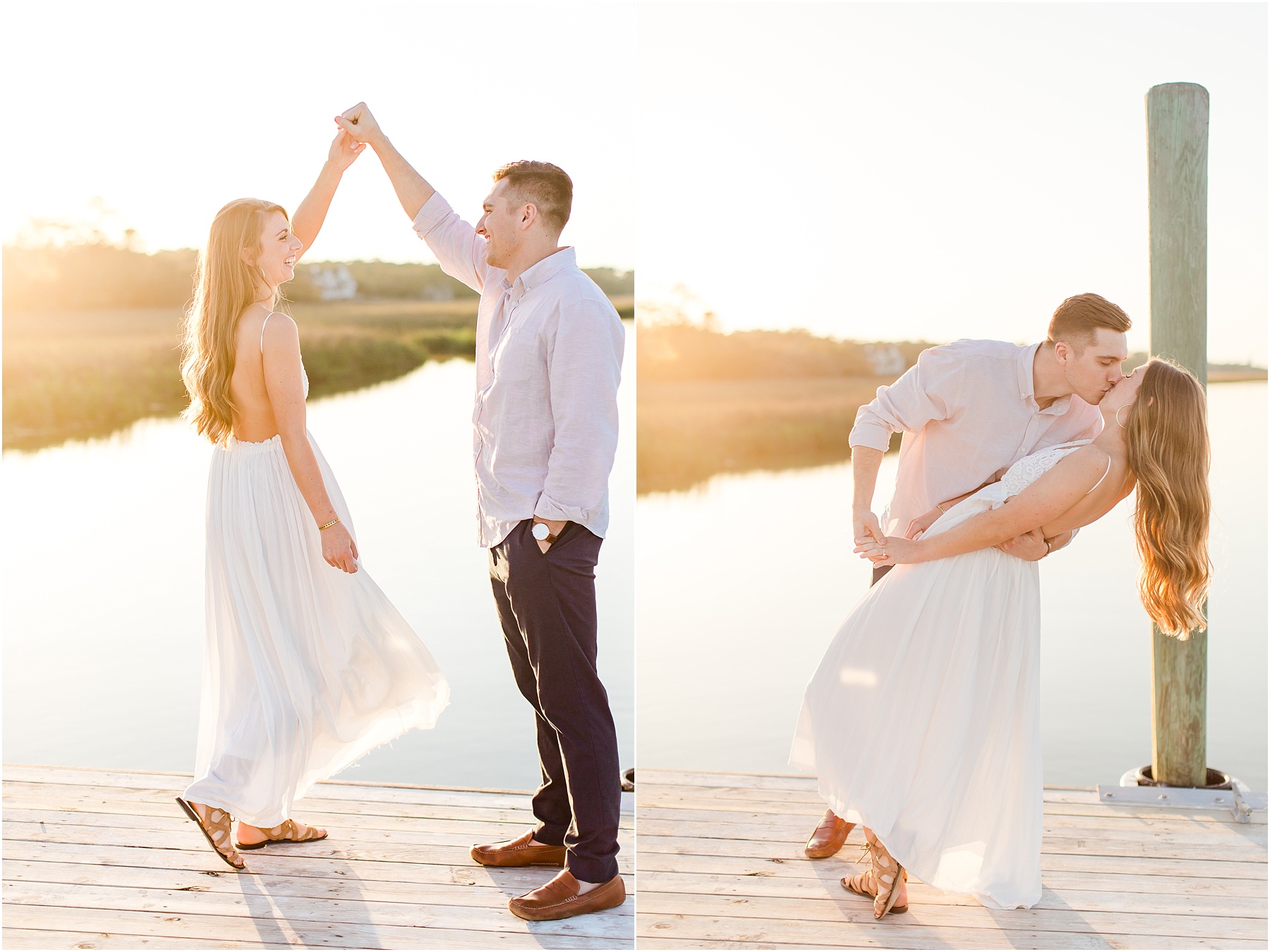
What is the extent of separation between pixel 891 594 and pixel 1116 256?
1106 centimetres

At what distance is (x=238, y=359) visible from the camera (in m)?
2.55

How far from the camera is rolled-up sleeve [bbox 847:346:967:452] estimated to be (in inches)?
99.0

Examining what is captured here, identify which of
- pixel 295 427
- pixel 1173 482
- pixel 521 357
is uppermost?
pixel 521 357

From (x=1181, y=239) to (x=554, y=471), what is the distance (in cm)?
216

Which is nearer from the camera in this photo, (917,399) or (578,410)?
(578,410)

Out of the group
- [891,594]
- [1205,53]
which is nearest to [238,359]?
[891,594]

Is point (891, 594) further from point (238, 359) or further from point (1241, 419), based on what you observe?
point (1241, 419)

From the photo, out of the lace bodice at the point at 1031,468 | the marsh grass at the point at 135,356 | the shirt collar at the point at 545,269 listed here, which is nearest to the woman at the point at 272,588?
the shirt collar at the point at 545,269

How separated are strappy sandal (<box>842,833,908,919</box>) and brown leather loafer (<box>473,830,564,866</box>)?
0.74 m

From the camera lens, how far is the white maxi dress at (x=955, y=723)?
2398 mm

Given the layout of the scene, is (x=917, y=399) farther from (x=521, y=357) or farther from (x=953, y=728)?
(x=521, y=357)

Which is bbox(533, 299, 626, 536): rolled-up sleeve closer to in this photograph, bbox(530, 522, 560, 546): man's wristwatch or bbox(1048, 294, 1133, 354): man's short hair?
bbox(530, 522, 560, 546): man's wristwatch

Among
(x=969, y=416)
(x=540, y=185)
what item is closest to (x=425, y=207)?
(x=540, y=185)

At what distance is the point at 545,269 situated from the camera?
7.69 ft
